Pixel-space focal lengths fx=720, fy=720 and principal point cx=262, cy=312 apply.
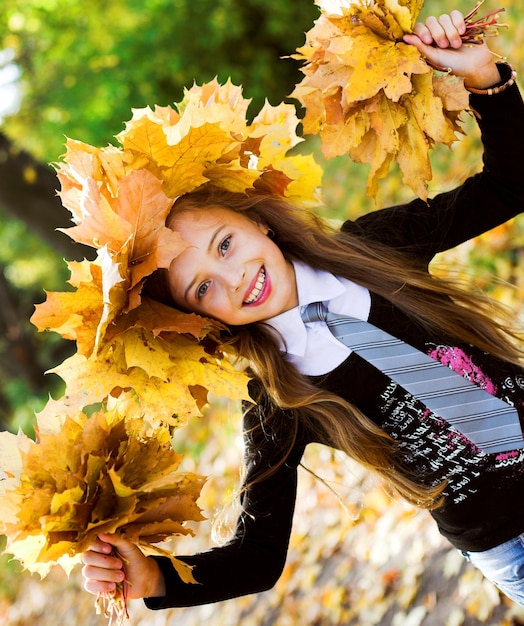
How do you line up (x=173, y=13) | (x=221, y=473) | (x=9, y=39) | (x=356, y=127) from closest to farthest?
(x=356, y=127)
(x=221, y=473)
(x=173, y=13)
(x=9, y=39)

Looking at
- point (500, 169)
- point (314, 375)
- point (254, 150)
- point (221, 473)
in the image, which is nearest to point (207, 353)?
point (314, 375)

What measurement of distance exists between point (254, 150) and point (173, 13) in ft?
25.5

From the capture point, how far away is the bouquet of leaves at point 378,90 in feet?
5.90

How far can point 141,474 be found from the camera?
1.74 meters

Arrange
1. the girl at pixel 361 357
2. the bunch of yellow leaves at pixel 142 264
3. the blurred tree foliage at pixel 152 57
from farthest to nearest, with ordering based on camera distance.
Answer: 1. the blurred tree foliage at pixel 152 57
2. the girl at pixel 361 357
3. the bunch of yellow leaves at pixel 142 264

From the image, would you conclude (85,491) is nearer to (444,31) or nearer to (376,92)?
(376,92)

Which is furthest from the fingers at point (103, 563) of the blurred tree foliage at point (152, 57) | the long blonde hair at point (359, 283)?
the blurred tree foliage at point (152, 57)

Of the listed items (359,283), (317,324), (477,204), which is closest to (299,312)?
(317,324)

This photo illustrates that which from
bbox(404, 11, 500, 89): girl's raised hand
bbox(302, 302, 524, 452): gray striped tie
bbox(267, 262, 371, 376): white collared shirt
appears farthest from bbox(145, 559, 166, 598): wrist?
bbox(404, 11, 500, 89): girl's raised hand

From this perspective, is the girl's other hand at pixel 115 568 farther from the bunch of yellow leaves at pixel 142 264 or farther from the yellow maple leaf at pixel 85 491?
the bunch of yellow leaves at pixel 142 264

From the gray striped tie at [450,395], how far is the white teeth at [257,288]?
1.09ft

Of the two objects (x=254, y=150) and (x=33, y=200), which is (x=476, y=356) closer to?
(x=254, y=150)

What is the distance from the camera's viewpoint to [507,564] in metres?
2.04

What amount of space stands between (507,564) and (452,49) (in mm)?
1421
